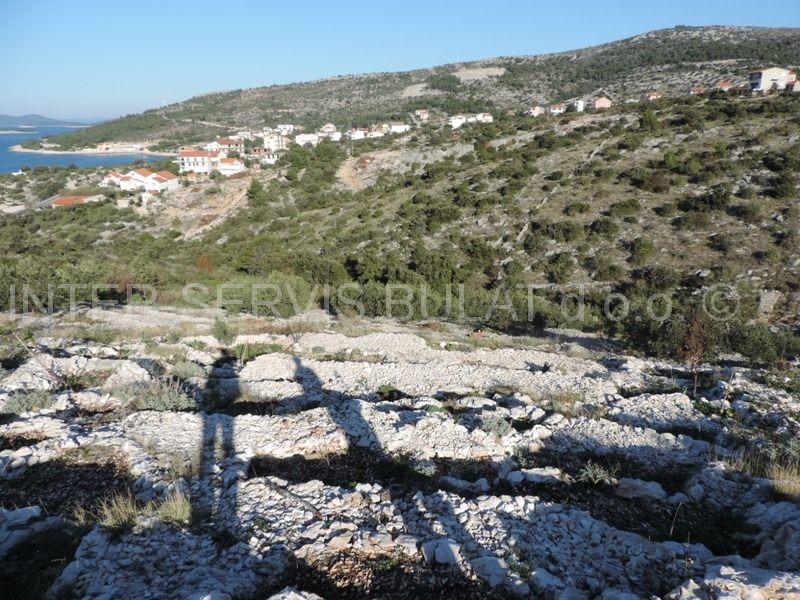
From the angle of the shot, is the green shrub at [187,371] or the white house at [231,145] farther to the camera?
the white house at [231,145]

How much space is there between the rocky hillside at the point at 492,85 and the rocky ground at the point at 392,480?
8357 centimetres

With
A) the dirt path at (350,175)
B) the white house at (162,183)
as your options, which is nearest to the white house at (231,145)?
the white house at (162,183)

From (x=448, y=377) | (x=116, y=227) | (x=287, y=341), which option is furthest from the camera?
(x=116, y=227)

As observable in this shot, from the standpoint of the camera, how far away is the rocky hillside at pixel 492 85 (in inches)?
3329

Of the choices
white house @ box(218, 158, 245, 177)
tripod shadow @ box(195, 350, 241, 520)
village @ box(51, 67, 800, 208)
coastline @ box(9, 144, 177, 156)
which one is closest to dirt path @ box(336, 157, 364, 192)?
village @ box(51, 67, 800, 208)

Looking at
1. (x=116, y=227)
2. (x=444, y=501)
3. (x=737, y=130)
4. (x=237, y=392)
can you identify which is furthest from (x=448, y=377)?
(x=116, y=227)

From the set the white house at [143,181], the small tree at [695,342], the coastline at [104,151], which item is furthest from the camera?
the coastline at [104,151]

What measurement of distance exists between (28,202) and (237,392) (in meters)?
78.1

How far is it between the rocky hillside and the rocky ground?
3290 inches

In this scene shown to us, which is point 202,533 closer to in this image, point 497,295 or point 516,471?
point 516,471

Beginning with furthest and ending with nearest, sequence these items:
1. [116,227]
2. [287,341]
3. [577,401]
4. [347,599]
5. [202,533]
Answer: [116,227], [287,341], [577,401], [202,533], [347,599]

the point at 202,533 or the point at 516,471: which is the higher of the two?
the point at 202,533

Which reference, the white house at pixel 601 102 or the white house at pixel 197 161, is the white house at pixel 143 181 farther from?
the white house at pixel 601 102

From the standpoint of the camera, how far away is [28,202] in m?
67.8
